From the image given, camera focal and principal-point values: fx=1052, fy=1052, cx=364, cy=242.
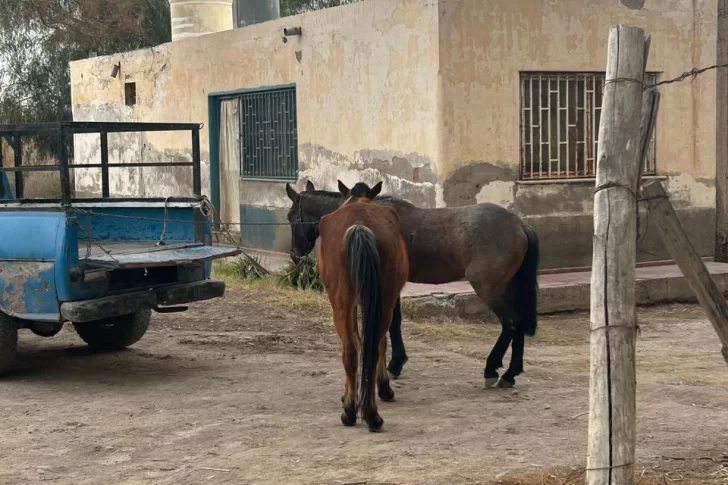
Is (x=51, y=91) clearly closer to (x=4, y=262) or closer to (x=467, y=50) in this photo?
(x=467, y=50)

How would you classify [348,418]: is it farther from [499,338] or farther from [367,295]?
[499,338]

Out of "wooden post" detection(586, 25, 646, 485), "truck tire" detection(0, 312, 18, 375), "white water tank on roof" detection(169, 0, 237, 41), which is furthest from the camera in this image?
"white water tank on roof" detection(169, 0, 237, 41)

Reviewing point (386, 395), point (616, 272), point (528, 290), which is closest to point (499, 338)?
point (528, 290)

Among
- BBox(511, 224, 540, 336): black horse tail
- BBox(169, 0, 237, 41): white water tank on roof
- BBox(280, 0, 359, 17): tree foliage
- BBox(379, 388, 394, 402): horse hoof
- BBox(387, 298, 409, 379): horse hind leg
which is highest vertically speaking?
BBox(280, 0, 359, 17): tree foliage

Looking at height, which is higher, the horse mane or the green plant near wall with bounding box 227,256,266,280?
the horse mane

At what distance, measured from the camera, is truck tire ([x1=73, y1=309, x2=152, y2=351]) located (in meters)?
9.48

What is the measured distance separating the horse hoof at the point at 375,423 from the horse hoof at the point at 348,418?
185 mm

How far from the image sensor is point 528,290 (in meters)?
8.26

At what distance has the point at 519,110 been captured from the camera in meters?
12.7

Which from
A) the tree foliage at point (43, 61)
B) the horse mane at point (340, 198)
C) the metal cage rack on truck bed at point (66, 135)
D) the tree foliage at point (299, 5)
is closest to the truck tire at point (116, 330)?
the metal cage rack on truck bed at point (66, 135)

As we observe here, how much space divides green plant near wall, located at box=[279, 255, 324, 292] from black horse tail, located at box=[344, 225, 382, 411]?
617cm

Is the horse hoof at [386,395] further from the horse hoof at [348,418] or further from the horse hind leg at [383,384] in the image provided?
the horse hoof at [348,418]

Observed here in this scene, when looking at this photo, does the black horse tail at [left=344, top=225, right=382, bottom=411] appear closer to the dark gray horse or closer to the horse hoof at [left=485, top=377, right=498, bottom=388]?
the dark gray horse

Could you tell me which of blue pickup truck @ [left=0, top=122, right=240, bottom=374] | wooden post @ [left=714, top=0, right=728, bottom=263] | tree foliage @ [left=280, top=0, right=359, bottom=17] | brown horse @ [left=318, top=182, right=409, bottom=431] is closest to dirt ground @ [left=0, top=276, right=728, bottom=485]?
brown horse @ [left=318, top=182, right=409, bottom=431]
